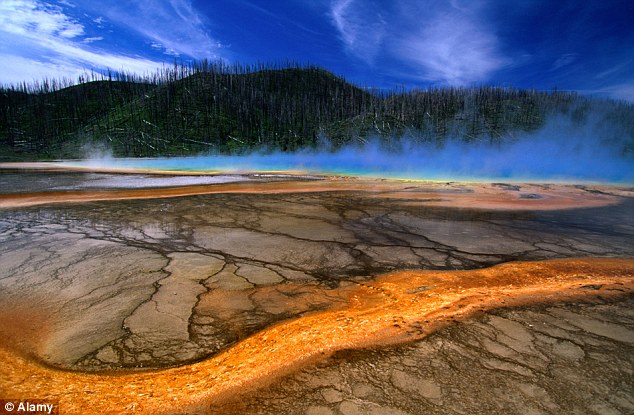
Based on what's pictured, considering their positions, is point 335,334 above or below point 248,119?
below

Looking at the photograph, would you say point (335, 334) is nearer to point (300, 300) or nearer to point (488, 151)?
point (300, 300)

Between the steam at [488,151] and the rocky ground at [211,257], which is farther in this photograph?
the steam at [488,151]

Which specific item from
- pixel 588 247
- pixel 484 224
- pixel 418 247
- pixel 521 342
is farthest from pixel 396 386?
pixel 484 224

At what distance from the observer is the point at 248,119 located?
73312mm

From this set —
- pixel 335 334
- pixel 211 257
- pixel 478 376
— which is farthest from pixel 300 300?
pixel 211 257

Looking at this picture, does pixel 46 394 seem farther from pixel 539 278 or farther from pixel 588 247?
pixel 588 247

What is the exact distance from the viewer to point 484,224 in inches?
335

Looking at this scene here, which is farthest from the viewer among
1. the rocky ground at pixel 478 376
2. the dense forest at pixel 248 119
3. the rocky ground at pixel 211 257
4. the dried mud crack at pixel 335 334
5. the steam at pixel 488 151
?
the dense forest at pixel 248 119

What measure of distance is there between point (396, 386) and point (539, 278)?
3.51 m

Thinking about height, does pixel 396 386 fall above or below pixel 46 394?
above

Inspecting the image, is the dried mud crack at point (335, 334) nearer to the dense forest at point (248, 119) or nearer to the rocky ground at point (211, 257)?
the rocky ground at point (211, 257)

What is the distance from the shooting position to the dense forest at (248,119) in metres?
59.8

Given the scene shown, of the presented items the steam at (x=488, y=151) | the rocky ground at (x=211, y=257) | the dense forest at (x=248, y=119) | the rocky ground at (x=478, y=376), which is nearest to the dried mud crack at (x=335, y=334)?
the rocky ground at (x=478, y=376)

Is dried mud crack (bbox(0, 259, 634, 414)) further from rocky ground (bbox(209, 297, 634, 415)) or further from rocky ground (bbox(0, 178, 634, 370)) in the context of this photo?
rocky ground (bbox(0, 178, 634, 370))
